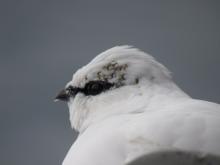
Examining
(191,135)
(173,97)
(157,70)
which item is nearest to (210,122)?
(191,135)

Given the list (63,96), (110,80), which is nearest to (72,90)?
(63,96)

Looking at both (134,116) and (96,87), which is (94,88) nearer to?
(96,87)

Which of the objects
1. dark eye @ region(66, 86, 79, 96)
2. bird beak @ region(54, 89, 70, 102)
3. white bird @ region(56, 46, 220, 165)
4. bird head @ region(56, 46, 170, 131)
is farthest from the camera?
bird beak @ region(54, 89, 70, 102)

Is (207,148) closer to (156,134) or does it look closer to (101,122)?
(156,134)

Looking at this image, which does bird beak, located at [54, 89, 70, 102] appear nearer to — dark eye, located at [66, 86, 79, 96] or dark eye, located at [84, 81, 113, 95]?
dark eye, located at [66, 86, 79, 96]

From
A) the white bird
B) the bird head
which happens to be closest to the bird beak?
the white bird

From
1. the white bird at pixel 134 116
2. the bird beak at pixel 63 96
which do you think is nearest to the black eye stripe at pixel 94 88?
the white bird at pixel 134 116

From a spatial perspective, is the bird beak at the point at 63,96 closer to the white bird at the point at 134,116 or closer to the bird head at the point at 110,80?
the white bird at the point at 134,116
